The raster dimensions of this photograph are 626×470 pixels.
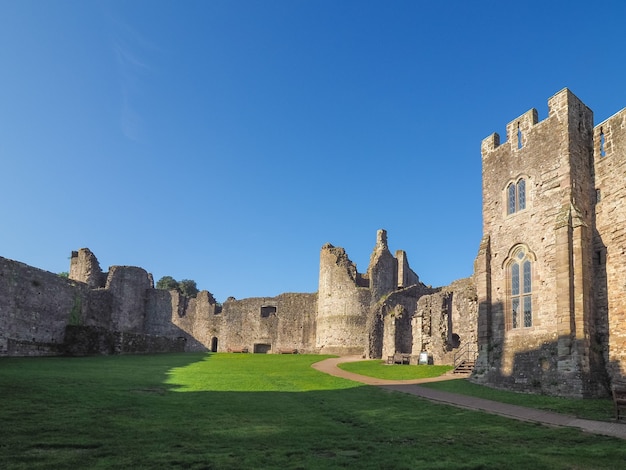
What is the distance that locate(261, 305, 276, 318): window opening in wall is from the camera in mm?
54969

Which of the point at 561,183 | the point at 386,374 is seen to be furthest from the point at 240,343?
the point at 561,183

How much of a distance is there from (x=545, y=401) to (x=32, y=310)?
1101 inches

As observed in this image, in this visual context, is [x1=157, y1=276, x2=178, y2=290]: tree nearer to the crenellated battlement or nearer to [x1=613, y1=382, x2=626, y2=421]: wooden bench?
the crenellated battlement

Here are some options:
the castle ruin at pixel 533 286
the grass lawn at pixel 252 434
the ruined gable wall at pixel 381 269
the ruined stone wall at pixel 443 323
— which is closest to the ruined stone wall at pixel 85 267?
the castle ruin at pixel 533 286

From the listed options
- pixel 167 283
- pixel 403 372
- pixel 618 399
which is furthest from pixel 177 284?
pixel 618 399

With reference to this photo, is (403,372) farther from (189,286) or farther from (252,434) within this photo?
(189,286)

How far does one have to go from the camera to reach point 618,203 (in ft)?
62.5

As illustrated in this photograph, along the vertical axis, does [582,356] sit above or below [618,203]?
below

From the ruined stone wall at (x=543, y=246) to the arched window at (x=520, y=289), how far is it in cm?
14

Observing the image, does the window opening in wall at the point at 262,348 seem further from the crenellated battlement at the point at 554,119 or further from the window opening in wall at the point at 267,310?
the crenellated battlement at the point at 554,119

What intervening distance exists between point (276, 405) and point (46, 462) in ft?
23.4

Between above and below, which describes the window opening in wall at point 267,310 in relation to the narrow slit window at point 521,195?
below

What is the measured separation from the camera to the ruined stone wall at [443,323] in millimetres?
32656

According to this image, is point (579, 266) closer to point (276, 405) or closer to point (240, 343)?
point (276, 405)
